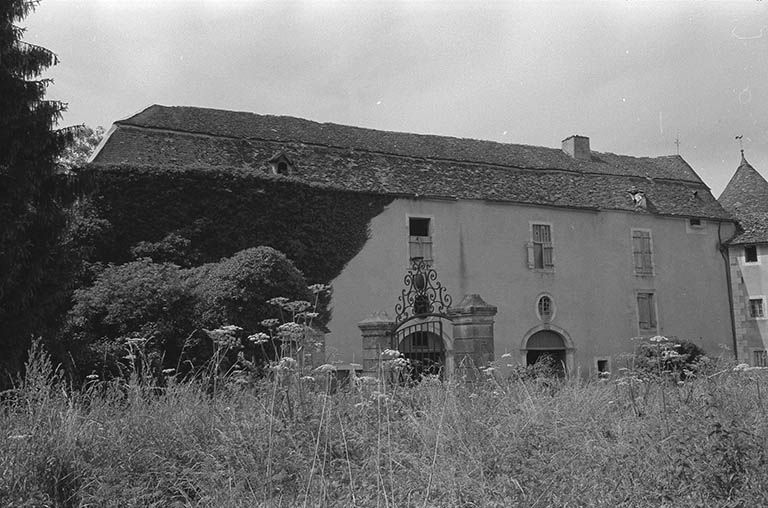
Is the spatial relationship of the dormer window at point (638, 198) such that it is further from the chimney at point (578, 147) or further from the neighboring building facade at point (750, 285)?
the neighboring building facade at point (750, 285)

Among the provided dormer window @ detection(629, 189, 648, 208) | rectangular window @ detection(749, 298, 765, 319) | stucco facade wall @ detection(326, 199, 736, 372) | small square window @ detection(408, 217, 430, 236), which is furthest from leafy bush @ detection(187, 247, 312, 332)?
rectangular window @ detection(749, 298, 765, 319)

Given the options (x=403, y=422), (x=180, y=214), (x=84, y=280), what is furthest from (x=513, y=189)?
(x=403, y=422)

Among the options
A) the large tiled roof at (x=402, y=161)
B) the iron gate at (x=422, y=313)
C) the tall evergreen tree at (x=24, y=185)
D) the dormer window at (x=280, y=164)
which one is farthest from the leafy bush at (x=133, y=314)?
the dormer window at (x=280, y=164)

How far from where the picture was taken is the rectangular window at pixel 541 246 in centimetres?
2294

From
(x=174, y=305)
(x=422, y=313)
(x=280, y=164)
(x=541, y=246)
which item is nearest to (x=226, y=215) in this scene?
(x=280, y=164)

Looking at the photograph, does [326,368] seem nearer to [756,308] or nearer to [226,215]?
[226,215]

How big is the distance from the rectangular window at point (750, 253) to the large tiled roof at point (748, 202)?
0.36 meters

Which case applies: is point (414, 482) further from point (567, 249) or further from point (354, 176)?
point (567, 249)

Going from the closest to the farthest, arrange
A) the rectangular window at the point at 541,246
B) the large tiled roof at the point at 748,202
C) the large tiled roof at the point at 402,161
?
the large tiled roof at the point at 402,161
the rectangular window at the point at 541,246
the large tiled roof at the point at 748,202

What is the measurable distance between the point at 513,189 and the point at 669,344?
636 inches

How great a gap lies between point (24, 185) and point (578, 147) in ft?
66.4

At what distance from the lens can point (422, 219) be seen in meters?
21.5

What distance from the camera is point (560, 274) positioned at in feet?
76.0

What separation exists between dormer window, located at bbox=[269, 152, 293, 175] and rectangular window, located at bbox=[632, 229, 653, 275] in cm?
1139
